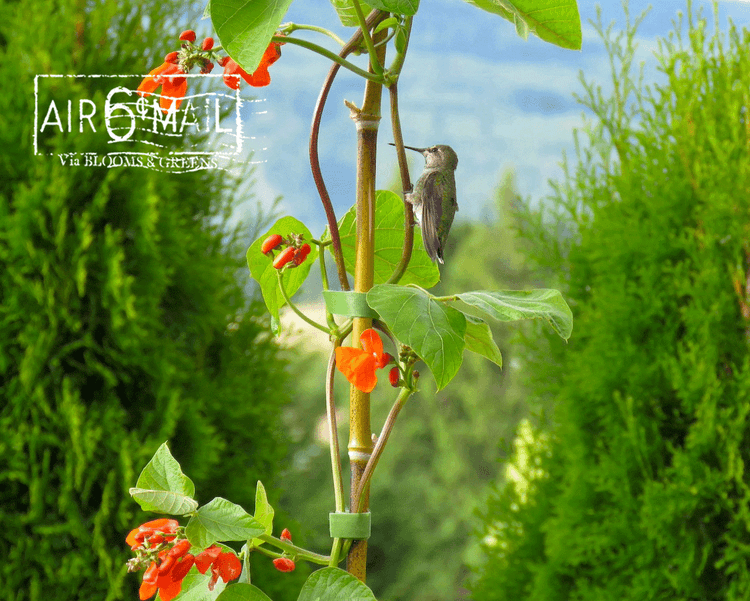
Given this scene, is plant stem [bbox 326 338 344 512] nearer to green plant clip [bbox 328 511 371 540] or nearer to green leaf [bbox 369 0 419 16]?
green plant clip [bbox 328 511 371 540]

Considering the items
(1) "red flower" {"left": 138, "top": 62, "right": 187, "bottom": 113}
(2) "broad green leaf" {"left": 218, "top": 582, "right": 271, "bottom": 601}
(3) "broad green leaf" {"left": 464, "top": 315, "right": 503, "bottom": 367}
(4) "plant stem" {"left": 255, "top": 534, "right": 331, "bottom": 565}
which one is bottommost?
(2) "broad green leaf" {"left": 218, "top": 582, "right": 271, "bottom": 601}

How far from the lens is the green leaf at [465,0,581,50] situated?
48cm

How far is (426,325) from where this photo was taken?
40 centimetres

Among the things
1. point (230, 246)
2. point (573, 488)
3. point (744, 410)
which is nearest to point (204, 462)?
point (230, 246)

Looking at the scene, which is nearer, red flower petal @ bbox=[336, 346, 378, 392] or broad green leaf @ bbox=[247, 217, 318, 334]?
red flower petal @ bbox=[336, 346, 378, 392]

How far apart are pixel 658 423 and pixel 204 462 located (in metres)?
1.06

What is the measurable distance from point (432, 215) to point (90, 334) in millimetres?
1261

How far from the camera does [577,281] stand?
179cm

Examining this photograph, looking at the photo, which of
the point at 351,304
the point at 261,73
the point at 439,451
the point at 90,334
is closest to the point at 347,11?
the point at 261,73

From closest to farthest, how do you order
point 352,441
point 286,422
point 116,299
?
1. point 352,441
2. point 116,299
3. point 286,422

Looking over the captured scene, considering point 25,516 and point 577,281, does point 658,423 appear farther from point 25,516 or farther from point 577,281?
point 25,516

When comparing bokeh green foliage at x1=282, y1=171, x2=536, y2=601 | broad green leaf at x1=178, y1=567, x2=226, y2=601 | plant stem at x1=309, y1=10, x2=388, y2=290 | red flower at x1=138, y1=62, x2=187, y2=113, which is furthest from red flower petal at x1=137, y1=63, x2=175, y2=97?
bokeh green foliage at x1=282, y1=171, x2=536, y2=601

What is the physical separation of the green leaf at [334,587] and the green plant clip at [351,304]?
0.15m
